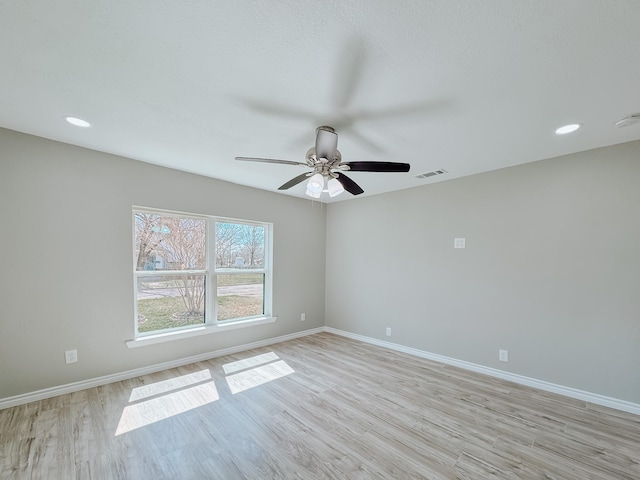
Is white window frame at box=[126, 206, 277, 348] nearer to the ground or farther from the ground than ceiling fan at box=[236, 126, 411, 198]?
nearer to the ground

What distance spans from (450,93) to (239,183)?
3.06 meters

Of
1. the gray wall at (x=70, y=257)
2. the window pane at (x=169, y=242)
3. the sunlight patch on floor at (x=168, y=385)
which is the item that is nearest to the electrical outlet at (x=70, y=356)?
the gray wall at (x=70, y=257)

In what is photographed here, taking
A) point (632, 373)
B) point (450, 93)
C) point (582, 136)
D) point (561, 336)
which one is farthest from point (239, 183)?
point (632, 373)

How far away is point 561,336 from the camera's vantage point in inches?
113

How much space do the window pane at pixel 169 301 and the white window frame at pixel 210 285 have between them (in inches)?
2.2

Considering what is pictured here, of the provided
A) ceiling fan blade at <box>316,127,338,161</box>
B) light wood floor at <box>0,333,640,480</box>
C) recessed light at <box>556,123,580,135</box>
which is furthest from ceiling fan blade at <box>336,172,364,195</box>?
light wood floor at <box>0,333,640,480</box>

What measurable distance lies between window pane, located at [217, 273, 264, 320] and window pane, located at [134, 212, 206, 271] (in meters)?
0.48

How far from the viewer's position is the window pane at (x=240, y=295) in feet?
13.1

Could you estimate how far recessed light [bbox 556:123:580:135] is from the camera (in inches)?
87.6

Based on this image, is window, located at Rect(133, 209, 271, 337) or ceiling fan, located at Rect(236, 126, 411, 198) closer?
ceiling fan, located at Rect(236, 126, 411, 198)

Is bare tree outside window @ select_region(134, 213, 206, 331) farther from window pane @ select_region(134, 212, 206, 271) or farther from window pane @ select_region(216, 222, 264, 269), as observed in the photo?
window pane @ select_region(216, 222, 264, 269)

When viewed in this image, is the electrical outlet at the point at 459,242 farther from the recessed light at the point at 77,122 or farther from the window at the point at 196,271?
the recessed light at the point at 77,122

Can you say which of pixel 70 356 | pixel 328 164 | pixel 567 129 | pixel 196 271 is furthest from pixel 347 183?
pixel 70 356

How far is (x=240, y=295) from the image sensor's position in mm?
4215
